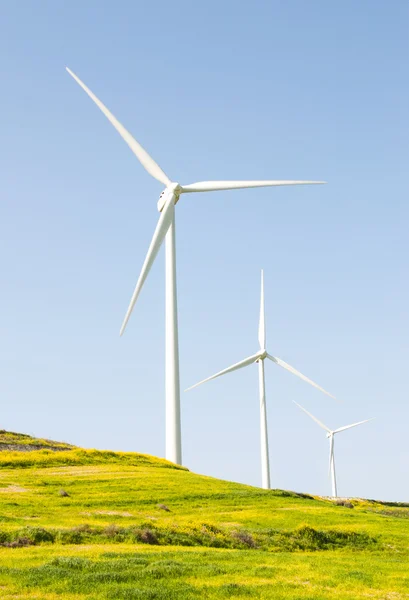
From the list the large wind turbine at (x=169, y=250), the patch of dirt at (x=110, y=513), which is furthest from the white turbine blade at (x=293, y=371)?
the patch of dirt at (x=110, y=513)

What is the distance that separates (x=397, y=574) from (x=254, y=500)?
91.5 feet

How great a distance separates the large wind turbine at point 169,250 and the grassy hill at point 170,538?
5219 millimetres

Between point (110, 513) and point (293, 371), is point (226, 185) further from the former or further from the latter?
point (110, 513)

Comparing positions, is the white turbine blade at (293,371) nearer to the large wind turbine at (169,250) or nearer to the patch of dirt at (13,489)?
the large wind turbine at (169,250)

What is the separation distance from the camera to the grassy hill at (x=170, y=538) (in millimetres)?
25469

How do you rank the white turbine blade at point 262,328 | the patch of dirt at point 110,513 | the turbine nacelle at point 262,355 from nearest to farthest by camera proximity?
1. the patch of dirt at point 110,513
2. the turbine nacelle at point 262,355
3. the white turbine blade at point 262,328

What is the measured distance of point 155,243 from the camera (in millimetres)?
68812

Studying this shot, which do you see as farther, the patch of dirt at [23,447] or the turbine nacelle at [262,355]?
the turbine nacelle at [262,355]

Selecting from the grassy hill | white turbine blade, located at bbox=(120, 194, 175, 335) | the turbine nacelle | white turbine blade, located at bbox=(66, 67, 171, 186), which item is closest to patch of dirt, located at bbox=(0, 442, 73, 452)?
the grassy hill

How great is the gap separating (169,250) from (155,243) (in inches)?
286

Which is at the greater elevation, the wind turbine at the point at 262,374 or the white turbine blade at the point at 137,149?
the white turbine blade at the point at 137,149

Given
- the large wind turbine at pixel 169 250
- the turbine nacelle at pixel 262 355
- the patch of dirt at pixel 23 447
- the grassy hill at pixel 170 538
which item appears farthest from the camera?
the turbine nacelle at pixel 262 355

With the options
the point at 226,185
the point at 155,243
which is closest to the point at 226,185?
the point at 226,185

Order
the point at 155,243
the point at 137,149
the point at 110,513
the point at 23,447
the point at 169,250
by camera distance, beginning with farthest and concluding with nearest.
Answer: the point at 23,447
the point at 137,149
the point at 169,250
the point at 155,243
the point at 110,513
